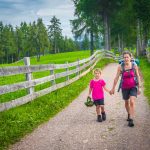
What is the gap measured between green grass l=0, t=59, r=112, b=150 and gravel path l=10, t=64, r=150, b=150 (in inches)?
8.2

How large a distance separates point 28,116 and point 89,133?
2017mm

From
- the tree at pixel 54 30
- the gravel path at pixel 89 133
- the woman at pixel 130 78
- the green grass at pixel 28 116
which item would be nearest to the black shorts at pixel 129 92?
the woman at pixel 130 78

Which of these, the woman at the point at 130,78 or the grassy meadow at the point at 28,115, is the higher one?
the woman at the point at 130,78

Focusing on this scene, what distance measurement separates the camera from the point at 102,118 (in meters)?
8.98

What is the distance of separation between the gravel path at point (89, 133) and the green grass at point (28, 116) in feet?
0.69

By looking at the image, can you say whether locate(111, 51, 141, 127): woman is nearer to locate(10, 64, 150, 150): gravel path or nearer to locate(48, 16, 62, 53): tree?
locate(10, 64, 150, 150): gravel path

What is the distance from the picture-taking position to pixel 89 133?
752cm

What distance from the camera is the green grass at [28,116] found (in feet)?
23.9

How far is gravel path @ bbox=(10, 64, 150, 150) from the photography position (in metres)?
6.55

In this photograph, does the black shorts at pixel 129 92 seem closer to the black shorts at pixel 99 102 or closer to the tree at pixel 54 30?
the black shorts at pixel 99 102

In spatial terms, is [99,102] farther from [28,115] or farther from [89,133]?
[28,115]

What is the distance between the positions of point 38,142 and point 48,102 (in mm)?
3870

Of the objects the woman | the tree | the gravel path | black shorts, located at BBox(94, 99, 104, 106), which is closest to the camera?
the gravel path

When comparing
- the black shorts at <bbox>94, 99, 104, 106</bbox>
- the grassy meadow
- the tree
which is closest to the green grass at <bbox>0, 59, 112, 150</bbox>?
the grassy meadow
